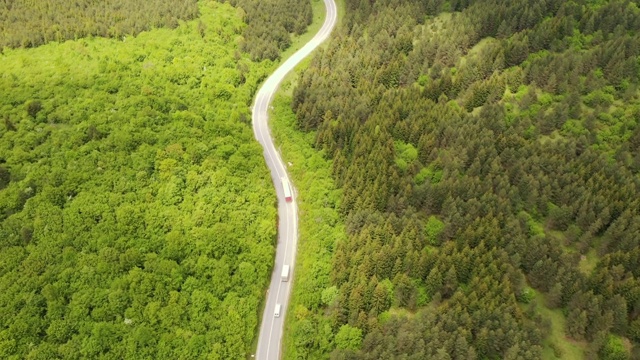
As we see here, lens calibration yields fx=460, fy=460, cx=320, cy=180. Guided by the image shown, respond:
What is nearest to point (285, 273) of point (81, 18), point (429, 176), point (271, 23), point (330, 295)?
point (330, 295)

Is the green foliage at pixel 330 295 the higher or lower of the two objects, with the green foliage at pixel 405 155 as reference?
lower

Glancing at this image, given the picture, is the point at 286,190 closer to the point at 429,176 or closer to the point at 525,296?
the point at 429,176

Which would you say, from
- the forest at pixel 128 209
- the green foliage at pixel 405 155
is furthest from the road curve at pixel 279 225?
the green foliage at pixel 405 155

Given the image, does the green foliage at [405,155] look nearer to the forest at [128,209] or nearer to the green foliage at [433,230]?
the green foliage at [433,230]

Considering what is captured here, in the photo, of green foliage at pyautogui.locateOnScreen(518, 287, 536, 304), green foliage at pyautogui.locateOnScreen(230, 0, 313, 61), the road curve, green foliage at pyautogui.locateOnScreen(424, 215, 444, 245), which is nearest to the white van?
the road curve

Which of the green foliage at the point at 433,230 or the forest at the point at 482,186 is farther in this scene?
the green foliage at the point at 433,230

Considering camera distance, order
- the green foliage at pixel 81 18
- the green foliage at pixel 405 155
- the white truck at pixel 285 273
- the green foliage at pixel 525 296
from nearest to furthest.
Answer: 1. the green foliage at pixel 525 296
2. the white truck at pixel 285 273
3. the green foliage at pixel 405 155
4. the green foliage at pixel 81 18

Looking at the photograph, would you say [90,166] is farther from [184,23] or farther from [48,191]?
[184,23]

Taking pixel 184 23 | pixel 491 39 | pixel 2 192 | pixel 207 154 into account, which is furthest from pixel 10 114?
pixel 491 39
